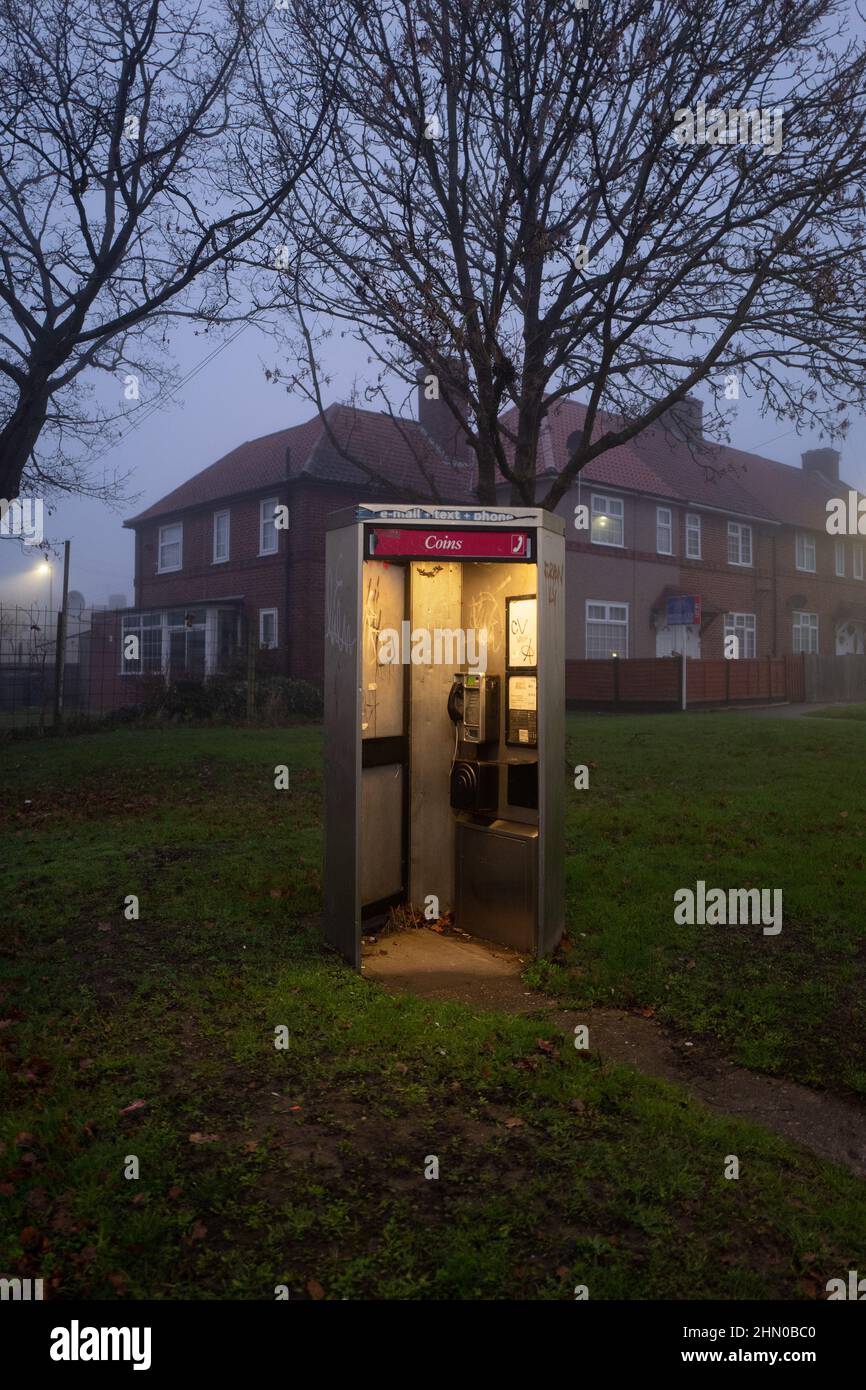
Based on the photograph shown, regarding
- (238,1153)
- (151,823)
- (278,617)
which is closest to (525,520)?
(238,1153)

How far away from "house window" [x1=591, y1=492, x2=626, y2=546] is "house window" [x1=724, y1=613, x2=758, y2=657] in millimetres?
6637

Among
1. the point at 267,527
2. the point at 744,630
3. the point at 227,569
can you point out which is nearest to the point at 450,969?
the point at 267,527

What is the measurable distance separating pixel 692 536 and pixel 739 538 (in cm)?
316

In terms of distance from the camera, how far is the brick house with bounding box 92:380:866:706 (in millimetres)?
28250

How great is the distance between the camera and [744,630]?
3812 centimetres

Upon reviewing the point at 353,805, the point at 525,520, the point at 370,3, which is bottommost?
the point at 353,805

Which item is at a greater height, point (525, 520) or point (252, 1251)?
point (525, 520)

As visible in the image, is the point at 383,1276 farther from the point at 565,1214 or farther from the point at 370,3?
the point at 370,3

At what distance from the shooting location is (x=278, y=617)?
1133 inches

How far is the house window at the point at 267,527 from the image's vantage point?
2967 cm

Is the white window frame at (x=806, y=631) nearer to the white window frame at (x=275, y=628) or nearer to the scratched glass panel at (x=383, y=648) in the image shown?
the white window frame at (x=275, y=628)

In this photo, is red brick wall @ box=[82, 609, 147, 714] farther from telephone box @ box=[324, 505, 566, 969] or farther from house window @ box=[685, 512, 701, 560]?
house window @ box=[685, 512, 701, 560]

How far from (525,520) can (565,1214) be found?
4294 millimetres
